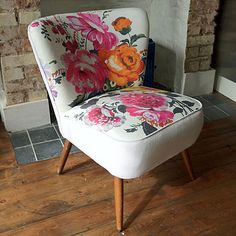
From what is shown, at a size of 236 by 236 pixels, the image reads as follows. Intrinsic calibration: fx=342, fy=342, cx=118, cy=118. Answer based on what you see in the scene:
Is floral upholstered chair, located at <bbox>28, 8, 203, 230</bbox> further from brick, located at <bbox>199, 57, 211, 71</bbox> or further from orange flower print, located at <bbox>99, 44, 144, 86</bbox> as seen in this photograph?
brick, located at <bbox>199, 57, 211, 71</bbox>

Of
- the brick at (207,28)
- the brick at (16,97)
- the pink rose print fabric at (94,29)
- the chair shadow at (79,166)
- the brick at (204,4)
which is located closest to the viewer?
the pink rose print fabric at (94,29)

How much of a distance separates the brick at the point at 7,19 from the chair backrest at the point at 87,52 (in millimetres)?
426

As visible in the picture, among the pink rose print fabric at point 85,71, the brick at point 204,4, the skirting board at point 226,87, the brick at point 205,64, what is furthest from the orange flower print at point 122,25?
the skirting board at point 226,87

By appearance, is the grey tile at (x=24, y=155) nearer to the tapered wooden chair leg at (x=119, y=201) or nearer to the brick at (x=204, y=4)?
the tapered wooden chair leg at (x=119, y=201)

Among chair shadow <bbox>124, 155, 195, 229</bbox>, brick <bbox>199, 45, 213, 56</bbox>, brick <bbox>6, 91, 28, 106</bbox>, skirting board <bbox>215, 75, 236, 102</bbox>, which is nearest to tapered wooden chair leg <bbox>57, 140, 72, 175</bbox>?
chair shadow <bbox>124, 155, 195, 229</bbox>

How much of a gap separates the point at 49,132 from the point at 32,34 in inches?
30.6

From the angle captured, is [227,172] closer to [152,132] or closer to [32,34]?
[152,132]

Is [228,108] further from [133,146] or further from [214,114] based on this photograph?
[133,146]

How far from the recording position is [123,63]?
4.99 ft

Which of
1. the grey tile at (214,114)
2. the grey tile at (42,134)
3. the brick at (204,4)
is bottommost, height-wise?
the grey tile at (214,114)

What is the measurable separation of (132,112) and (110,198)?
43 centimetres

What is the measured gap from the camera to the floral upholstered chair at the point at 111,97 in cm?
121

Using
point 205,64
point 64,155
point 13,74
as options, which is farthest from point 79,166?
point 205,64

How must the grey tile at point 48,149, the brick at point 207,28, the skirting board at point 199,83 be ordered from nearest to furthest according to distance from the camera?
the grey tile at point 48,149
the brick at point 207,28
the skirting board at point 199,83
